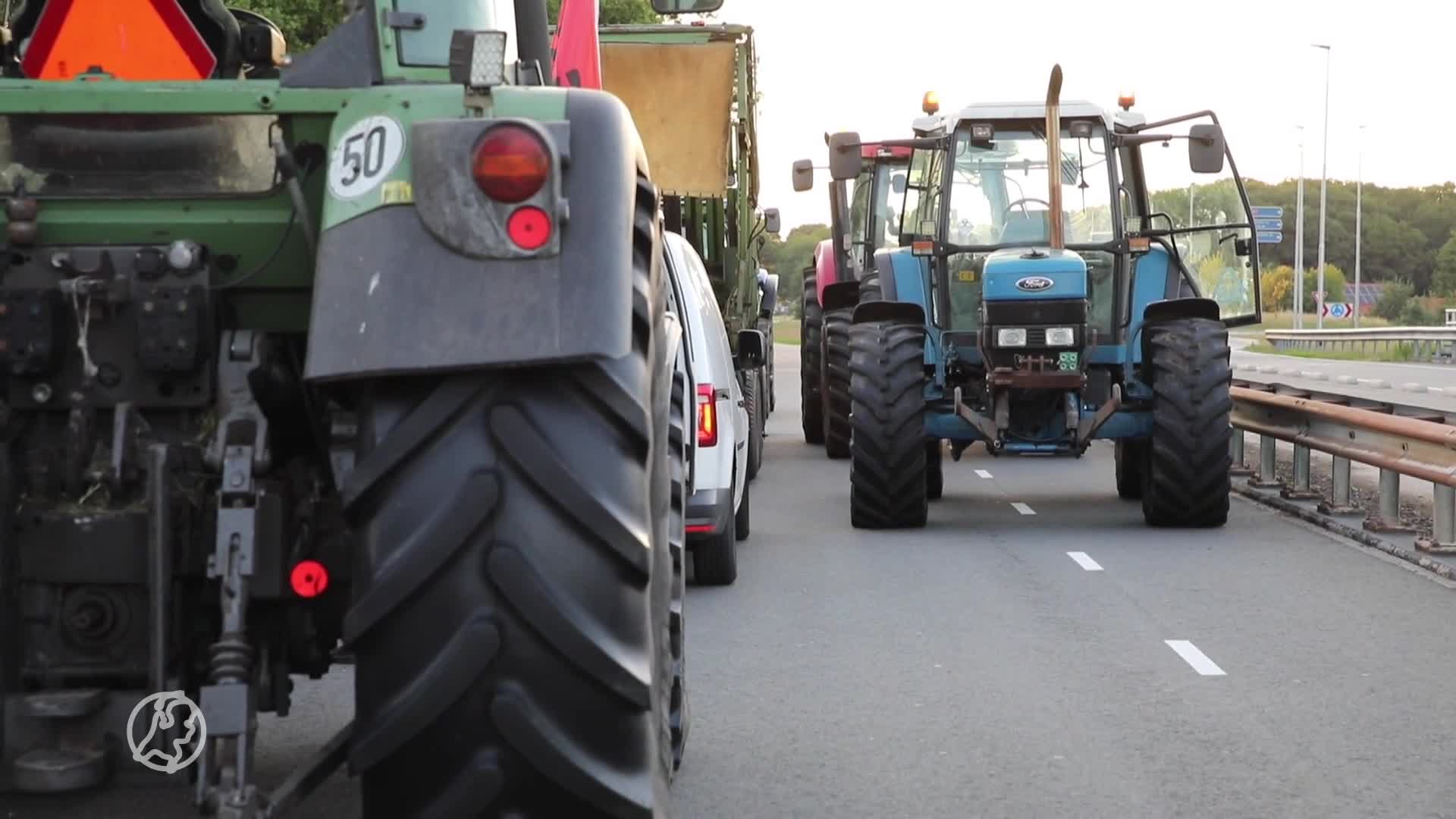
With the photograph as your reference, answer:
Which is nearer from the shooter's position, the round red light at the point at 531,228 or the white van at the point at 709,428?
the round red light at the point at 531,228

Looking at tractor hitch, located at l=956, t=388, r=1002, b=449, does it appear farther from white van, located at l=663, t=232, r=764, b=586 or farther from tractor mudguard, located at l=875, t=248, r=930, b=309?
white van, located at l=663, t=232, r=764, b=586

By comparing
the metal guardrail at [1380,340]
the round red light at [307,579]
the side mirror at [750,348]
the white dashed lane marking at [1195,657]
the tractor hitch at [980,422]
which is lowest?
the metal guardrail at [1380,340]

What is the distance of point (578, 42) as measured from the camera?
6996 mm

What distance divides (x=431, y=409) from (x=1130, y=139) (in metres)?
13.6

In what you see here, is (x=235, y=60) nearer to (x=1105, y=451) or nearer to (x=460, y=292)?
(x=460, y=292)

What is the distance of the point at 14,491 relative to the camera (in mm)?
4430

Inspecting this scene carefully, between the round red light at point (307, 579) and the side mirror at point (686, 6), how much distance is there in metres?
2.10

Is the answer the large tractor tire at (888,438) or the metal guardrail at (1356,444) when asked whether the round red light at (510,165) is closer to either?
the metal guardrail at (1356,444)

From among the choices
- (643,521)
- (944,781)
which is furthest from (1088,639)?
(643,521)

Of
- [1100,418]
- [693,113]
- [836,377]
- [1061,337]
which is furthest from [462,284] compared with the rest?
[693,113]

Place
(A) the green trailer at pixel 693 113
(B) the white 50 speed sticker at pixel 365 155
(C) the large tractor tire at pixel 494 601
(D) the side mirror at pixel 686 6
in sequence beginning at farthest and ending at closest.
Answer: (A) the green trailer at pixel 693 113 < (D) the side mirror at pixel 686 6 < (B) the white 50 speed sticker at pixel 365 155 < (C) the large tractor tire at pixel 494 601

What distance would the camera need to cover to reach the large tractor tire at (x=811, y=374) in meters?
24.6

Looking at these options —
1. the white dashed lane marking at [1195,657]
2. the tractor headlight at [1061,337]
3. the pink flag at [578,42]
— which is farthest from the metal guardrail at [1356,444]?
the pink flag at [578,42]

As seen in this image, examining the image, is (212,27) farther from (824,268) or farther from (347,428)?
(824,268)
